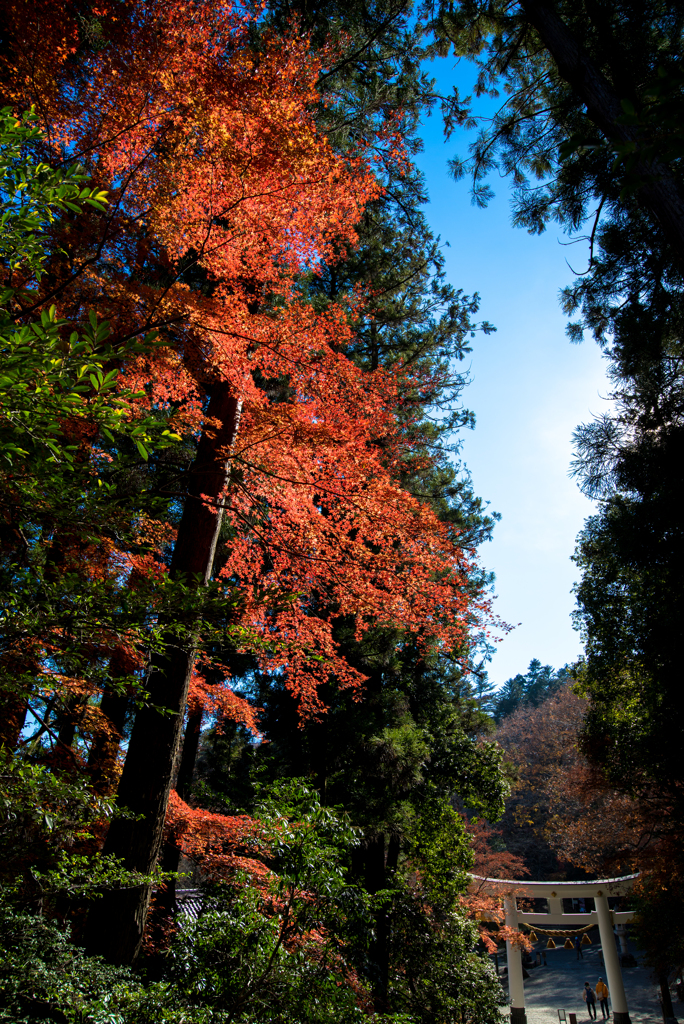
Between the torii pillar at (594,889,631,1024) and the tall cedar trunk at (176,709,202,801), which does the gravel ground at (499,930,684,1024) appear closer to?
the torii pillar at (594,889,631,1024)

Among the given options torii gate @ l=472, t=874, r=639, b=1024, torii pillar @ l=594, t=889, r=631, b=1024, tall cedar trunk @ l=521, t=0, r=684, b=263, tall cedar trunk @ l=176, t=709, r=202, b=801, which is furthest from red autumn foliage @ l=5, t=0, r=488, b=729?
torii pillar @ l=594, t=889, r=631, b=1024

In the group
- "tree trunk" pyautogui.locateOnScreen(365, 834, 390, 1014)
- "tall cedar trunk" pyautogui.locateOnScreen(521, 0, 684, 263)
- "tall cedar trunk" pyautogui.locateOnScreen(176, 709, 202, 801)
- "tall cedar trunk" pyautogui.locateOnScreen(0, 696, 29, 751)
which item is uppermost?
"tall cedar trunk" pyautogui.locateOnScreen(521, 0, 684, 263)

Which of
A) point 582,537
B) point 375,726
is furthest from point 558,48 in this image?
point 375,726

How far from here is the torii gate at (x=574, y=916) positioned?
14672 mm

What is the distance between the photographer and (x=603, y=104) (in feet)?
14.5

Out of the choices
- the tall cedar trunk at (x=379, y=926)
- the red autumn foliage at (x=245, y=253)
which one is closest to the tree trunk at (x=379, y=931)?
the tall cedar trunk at (x=379, y=926)

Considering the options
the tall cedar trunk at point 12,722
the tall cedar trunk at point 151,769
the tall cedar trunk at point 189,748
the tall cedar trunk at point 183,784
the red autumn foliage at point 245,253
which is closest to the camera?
the tall cedar trunk at point 151,769

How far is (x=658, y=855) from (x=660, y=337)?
914 cm

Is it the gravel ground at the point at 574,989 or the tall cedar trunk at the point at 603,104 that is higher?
the tall cedar trunk at the point at 603,104

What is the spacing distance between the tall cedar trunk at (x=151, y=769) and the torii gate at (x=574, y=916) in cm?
1398

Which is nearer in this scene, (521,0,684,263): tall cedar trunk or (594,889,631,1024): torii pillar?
(521,0,684,263): tall cedar trunk

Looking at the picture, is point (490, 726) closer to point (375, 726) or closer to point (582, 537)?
point (375, 726)

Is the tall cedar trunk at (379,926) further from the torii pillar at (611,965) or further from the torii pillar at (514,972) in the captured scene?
the torii pillar at (611,965)

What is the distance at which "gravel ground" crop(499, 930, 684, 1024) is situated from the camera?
16625mm
